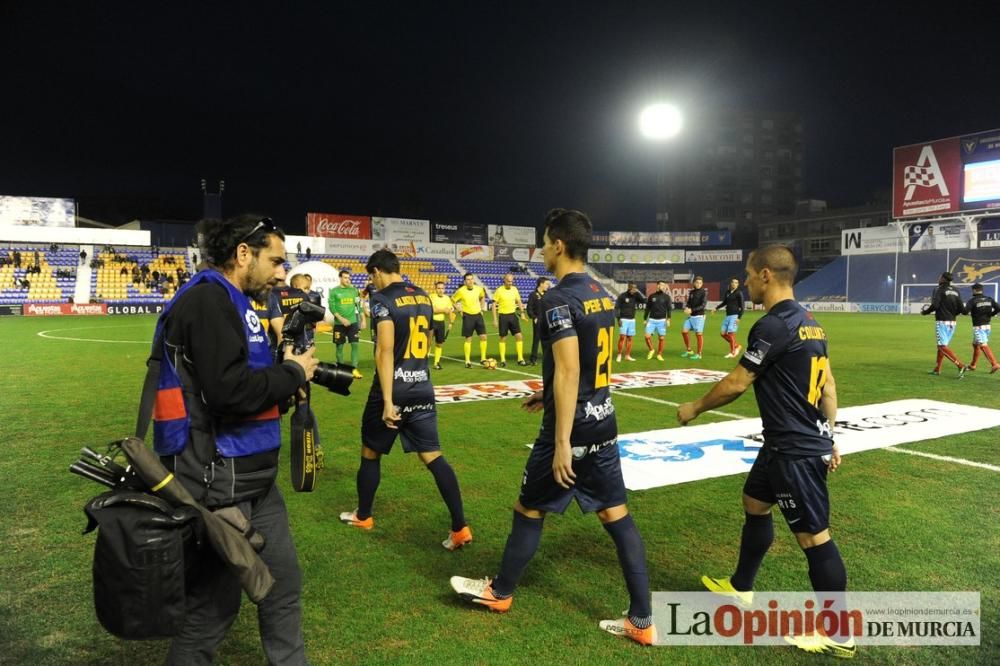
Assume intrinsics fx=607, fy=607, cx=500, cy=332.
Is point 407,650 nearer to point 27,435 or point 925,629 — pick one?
point 925,629

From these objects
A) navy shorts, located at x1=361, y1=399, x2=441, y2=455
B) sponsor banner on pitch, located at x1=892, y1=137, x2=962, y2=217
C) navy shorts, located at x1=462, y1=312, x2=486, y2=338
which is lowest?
navy shorts, located at x1=361, y1=399, x2=441, y2=455

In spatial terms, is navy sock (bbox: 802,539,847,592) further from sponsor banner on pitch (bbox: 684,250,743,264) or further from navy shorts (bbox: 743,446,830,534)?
sponsor banner on pitch (bbox: 684,250,743,264)

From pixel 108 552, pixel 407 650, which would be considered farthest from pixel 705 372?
pixel 108 552

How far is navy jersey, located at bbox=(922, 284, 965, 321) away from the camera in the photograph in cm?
1313

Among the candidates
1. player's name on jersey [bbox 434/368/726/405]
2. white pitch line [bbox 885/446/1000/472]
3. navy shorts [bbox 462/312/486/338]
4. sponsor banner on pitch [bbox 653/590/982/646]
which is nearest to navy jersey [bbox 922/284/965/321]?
player's name on jersey [bbox 434/368/726/405]

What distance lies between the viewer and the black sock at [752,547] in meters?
3.66

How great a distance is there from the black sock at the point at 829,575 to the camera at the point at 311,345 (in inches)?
104

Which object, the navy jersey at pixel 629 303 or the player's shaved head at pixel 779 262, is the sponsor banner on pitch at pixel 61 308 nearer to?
the navy jersey at pixel 629 303

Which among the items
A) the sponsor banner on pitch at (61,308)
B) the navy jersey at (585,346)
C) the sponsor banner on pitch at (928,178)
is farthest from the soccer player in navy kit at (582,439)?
the sponsor banner on pitch at (928,178)

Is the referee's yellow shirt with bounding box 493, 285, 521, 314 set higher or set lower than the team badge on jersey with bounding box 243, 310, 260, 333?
higher

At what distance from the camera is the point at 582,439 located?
3369 millimetres

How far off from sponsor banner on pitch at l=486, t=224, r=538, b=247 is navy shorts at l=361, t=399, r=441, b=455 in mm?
53568

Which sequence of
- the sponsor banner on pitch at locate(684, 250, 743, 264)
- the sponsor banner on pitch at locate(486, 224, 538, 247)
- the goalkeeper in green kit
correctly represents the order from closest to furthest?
the goalkeeper in green kit, the sponsor banner on pitch at locate(486, 224, 538, 247), the sponsor banner on pitch at locate(684, 250, 743, 264)

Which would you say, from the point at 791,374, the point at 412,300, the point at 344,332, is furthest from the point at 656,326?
the point at 791,374
